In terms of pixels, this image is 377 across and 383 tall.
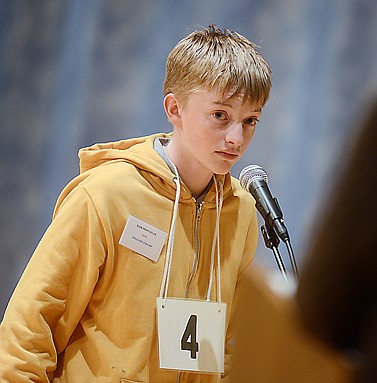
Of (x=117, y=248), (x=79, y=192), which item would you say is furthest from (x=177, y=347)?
(x=79, y=192)

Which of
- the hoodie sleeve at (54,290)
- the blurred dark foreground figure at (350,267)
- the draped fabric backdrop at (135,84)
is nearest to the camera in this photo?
the blurred dark foreground figure at (350,267)

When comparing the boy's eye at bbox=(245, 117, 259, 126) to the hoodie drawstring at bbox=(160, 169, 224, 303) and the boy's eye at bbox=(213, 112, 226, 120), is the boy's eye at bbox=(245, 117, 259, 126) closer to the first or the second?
the boy's eye at bbox=(213, 112, 226, 120)

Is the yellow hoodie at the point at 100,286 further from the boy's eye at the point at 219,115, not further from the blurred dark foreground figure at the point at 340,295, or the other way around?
the blurred dark foreground figure at the point at 340,295

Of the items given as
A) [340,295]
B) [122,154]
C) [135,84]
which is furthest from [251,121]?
[340,295]

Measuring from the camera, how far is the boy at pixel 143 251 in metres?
1.65

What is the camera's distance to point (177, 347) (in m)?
1.68

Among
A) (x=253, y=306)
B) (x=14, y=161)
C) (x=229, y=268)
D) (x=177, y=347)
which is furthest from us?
(x=14, y=161)

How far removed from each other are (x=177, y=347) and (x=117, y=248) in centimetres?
25

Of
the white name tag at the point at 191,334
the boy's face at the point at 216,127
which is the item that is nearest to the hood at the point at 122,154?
the boy's face at the point at 216,127

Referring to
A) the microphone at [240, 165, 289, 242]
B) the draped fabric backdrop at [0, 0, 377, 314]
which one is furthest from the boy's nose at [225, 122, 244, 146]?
the draped fabric backdrop at [0, 0, 377, 314]

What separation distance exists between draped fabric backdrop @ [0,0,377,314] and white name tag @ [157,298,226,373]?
2.71 ft

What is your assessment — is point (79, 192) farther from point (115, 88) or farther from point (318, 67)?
point (318, 67)

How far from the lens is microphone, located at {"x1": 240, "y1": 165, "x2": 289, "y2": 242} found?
1656mm

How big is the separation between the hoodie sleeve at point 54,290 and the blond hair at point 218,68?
34cm
